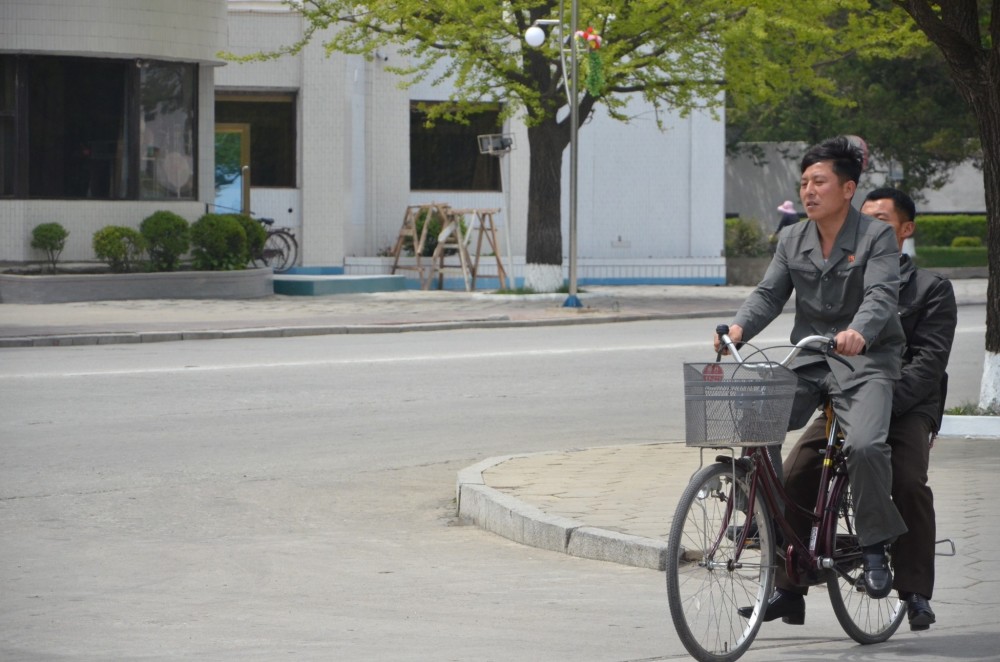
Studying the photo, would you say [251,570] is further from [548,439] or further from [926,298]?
[548,439]

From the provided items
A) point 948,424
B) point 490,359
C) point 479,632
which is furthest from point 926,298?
point 490,359

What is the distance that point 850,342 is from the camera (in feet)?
18.2

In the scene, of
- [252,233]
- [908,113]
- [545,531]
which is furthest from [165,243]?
[545,531]

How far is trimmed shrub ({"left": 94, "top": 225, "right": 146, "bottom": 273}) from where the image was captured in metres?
26.0

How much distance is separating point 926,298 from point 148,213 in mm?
22653

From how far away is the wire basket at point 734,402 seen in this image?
5344 mm

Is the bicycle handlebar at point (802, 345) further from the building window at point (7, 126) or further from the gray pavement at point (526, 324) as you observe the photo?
the building window at point (7, 126)

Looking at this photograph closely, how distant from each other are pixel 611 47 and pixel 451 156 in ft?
29.1

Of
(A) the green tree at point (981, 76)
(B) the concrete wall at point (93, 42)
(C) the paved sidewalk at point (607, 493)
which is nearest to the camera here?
(C) the paved sidewalk at point (607, 493)

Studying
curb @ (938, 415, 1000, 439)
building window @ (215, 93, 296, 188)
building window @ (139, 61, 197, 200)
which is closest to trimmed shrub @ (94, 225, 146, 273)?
building window @ (139, 61, 197, 200)

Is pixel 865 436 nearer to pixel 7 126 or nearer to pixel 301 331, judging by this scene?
pixel 301 331

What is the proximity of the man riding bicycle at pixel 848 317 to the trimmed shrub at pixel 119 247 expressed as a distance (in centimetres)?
2126

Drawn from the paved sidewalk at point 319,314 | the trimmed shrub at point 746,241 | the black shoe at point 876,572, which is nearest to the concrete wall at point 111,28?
the paved sidewalk at point 319,314

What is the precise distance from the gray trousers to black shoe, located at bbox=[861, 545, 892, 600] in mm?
70
